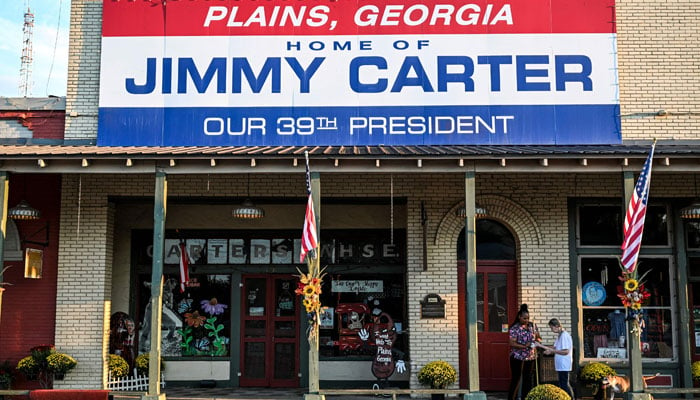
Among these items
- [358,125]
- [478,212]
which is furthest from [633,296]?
[358,125]

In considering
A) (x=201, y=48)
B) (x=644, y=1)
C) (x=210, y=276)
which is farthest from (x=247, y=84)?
(x=644, y=1)

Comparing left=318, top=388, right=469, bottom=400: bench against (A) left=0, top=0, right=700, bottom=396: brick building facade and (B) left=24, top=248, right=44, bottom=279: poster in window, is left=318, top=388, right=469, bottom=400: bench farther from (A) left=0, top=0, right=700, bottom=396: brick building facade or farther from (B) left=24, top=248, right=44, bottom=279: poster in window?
(B) left=24, top=248, right=44, bottom=279: poster in window

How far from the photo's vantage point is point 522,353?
13117mm

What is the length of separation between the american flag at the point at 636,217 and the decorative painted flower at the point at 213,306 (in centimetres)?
798

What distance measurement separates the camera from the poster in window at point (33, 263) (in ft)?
46.2

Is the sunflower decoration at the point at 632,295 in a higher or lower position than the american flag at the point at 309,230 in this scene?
lower

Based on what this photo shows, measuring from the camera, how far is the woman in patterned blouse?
1309 cm

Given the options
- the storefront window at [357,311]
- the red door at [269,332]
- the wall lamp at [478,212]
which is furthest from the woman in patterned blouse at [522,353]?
the red door at [269,332]

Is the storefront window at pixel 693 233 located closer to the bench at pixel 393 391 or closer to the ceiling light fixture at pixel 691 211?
the ceiling light fixture at pixel 691 211

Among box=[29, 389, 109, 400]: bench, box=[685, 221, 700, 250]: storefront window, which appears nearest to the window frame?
box=[685, 221, 700, 250]: storefront window

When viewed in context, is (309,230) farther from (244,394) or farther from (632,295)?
(632,295)

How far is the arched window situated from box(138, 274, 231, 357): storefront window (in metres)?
4.85

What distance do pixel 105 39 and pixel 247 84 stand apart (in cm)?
295

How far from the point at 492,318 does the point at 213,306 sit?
562 cm
